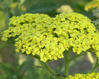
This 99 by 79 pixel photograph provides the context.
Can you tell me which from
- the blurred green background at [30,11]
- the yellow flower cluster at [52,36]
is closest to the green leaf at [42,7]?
the blurred green background at [30,11]

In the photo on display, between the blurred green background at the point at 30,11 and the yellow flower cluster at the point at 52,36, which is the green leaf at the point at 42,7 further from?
the yellow flower cluster at the point at 52,36

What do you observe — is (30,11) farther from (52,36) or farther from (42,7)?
(52,36)

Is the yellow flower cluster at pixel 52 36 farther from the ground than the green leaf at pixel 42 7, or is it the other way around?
the green leaf at pixel 42 7

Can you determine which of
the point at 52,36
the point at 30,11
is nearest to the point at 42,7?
the point at 30,11

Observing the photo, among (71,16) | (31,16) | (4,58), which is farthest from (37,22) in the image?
(4,58)

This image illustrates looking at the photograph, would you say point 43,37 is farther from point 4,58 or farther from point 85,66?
point 85,66

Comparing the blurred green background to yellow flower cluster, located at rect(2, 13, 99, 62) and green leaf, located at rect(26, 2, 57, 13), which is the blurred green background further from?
yellow flower cluster, located at rect(2, 13, 99, 62)

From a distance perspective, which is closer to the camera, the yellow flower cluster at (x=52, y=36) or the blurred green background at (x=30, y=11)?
the yellow flower cluster at (x=52, y=36)

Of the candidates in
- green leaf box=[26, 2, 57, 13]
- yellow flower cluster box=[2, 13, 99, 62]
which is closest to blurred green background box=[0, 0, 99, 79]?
green leaf box=[26, 2, 57, 13]
